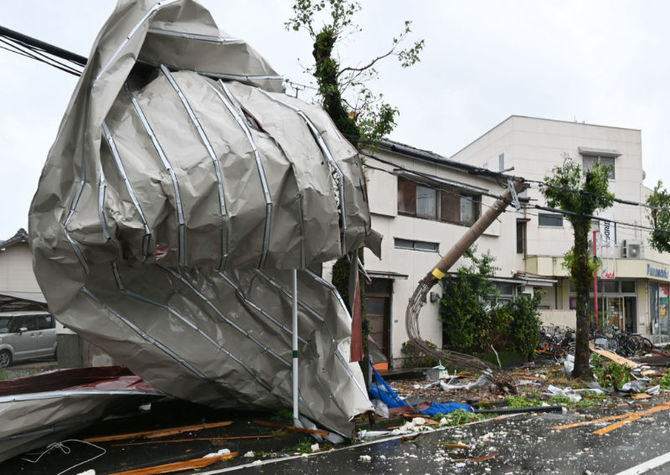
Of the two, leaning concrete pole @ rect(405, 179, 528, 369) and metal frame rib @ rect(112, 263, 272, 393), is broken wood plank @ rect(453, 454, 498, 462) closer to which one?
metal frame rib @ rect(112, 263, 272, 393)

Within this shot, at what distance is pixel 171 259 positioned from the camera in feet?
20.5

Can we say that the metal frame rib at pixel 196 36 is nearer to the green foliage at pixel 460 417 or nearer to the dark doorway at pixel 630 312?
the green foliage at pixel 460 417

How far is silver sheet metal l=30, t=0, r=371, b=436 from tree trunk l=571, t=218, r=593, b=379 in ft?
30.8

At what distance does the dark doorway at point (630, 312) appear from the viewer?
32.7 meters

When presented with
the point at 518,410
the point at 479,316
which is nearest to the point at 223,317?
the point at 518,410

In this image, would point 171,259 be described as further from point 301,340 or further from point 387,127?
point 387,127

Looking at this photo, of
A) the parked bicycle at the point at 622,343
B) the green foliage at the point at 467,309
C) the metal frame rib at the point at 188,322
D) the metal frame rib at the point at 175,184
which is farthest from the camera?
the parked bicycle at the point at 622,343

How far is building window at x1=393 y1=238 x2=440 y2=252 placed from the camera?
17406 millimetres

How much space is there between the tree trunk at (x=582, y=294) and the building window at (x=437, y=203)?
4641 mm

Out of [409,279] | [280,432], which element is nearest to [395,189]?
[409,279]

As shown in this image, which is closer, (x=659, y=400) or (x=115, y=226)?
(x=115, y=226)

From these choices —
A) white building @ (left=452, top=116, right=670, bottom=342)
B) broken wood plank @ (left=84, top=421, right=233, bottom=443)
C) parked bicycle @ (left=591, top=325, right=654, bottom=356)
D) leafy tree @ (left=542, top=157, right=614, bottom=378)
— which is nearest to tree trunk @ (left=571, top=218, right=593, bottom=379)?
leafy tree @ (left=542, top=157, right=614, bottom=378)

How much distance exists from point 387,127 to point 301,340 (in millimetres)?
5073

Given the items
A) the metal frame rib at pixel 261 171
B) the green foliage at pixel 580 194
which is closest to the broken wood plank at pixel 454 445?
the metal frame rib at pixel 261 171
